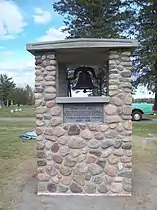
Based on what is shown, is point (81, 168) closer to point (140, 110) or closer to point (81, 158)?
point (81, 158)

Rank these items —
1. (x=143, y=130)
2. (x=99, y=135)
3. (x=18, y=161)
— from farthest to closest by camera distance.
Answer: (x=143, y=130) → (x=18, y=161) → (x=99, y=135)

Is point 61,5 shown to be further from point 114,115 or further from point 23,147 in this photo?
point 114,115

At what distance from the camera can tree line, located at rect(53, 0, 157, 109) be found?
76.7ft

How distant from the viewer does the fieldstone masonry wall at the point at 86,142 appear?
5.14 metres

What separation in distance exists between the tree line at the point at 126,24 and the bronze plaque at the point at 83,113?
59.8 feet

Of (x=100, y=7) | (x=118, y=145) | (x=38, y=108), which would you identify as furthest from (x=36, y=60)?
(x=100, y=7)

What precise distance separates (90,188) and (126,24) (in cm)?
2045

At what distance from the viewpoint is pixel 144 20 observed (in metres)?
24.8

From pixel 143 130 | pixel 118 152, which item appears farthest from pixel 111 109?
pixel 143 130

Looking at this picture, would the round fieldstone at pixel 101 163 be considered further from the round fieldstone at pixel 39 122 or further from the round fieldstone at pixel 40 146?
the round fieldstone at pixel 39 122

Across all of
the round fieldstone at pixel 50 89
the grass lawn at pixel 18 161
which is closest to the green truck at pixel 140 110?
the grass lawn at pixel 18 161

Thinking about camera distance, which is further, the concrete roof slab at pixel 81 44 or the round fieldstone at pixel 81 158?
the round fieldstone at pixel 81 158

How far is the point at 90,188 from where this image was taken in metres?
5.18

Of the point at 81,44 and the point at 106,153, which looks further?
the point at 106,153
